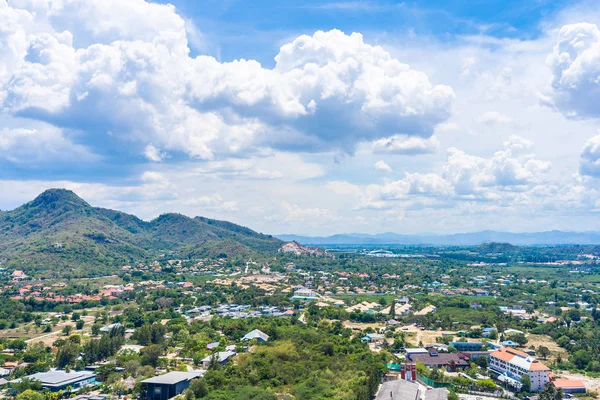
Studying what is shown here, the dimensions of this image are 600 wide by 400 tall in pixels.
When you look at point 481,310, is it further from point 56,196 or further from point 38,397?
point 56,196

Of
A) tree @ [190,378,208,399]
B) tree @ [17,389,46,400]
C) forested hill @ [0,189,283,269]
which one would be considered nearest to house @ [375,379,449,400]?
tree @ [190,378,208,399]

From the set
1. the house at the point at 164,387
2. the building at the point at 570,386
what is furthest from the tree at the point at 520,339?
the house at the point at 164,387

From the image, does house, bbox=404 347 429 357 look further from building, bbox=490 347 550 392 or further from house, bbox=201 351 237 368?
house, bbox=201 351 237 368

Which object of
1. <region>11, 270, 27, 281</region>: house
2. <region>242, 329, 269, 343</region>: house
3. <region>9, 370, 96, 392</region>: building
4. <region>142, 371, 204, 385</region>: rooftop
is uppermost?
<region>11, 270, 27, 281</region>: house

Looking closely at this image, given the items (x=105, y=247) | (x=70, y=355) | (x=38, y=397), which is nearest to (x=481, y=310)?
(x=70, y=355)

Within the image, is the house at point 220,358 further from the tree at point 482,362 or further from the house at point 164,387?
the tree at point 482,362
